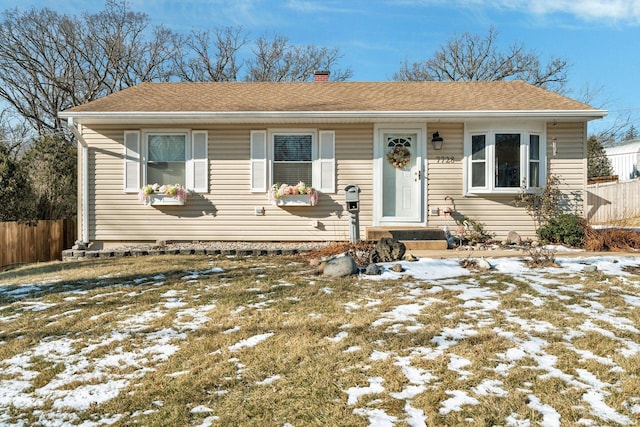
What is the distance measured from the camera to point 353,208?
26.4 ft

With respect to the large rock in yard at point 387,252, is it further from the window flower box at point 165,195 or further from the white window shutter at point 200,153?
the window flower box at point 165,195

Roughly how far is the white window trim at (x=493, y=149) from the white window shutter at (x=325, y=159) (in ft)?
8.62

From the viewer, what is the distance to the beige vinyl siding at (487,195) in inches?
331

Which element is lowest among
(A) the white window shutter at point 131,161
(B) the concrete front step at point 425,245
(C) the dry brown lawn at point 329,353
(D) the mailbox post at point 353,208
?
(C) the dry brown lawn at point 329,353

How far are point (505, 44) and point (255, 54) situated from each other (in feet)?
46.3

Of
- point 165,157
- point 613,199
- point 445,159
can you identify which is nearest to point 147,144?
point 165,157

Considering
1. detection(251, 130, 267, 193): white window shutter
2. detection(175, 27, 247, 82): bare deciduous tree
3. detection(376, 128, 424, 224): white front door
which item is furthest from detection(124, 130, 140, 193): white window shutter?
detection(175, 27, 247, 82): bare deciduous tree

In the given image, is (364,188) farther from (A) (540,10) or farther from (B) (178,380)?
(A) (540,10)

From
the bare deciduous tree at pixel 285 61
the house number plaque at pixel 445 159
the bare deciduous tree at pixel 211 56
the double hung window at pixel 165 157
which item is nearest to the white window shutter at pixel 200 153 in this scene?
the double hung window at pixel 165 157

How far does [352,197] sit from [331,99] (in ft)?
8.34

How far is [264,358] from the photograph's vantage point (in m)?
2.97

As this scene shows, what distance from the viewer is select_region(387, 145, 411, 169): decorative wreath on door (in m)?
8.68

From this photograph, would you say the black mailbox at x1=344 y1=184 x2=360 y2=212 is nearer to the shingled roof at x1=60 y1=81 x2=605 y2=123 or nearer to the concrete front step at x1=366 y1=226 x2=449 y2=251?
the concrete front step at x1=366 y1=226 x2=449 y2=251

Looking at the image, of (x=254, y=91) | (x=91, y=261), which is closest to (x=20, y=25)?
(x=254, y=91)
